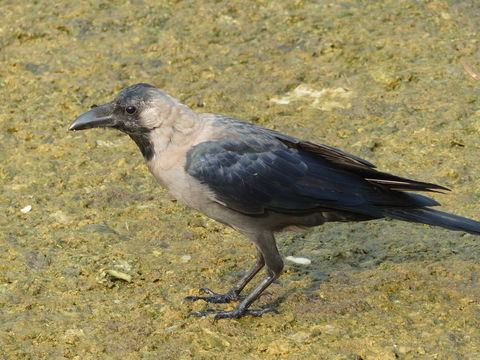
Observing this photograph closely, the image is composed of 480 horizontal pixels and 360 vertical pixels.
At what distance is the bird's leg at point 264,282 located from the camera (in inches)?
188

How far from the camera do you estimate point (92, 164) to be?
21.0 feet

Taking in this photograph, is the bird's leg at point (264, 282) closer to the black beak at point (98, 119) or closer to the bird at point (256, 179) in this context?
the bird at point (256, 179)

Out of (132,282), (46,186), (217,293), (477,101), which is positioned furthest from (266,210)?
(477,101)

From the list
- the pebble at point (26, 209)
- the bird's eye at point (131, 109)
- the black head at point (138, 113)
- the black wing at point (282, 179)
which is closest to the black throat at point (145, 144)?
the black head at point (138, 113)

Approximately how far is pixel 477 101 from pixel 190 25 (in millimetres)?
2885

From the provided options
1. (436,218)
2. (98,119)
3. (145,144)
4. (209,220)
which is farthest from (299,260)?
(98,119)

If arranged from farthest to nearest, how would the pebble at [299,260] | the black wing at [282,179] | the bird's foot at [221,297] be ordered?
1. the pebble at [299,260]
2. the bird's foot at [221,297]
3. the black wing at [282,179]

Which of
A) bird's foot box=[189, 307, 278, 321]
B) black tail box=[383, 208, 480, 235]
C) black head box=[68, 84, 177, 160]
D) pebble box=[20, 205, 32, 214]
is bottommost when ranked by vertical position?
pebble box=[20, 205, 32, 214]

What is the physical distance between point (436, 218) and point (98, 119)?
2026mm

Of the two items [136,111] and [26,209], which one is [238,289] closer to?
[136,111]

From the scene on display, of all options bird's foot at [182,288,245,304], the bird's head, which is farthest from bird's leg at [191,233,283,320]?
the bird's head

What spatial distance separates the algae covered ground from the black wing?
56cm

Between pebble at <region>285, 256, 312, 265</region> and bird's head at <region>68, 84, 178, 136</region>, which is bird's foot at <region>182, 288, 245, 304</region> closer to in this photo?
pebble at <region>285, 256, 312, 265</region>

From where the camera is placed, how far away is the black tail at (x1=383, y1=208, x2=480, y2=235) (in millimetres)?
4688
